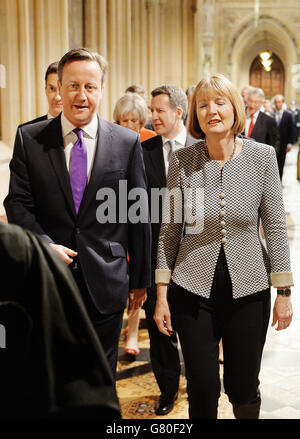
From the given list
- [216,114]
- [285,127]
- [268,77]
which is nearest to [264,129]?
[285,127]

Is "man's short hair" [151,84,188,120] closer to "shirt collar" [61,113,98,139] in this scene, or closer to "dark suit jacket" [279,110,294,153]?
"shirt collar" [61,113,98,139]

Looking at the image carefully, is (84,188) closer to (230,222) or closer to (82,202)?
(82,202)

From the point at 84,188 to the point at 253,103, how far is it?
6441 millimetres

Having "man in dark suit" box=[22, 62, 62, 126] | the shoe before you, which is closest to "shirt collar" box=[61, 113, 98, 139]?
"man in dark suit" box=[22, 62, 62, 126]

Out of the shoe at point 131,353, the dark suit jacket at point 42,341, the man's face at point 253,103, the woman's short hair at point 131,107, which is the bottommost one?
the shoe at point 131,353

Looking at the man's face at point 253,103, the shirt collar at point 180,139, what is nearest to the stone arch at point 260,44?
the man's face at point 253,103

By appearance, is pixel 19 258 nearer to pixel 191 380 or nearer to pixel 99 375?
pixel 99 375

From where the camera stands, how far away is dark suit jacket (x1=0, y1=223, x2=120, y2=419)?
116 cm

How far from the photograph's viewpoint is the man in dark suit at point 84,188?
263cm

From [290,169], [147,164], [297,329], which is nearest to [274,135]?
[297,329]

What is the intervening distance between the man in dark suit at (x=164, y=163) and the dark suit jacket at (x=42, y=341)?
256 cm

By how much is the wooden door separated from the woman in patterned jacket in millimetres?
40661

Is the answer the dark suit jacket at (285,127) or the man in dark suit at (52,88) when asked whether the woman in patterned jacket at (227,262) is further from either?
the dark suit jacket at (285,127)

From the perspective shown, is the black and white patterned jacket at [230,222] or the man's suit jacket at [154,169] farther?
the man's suit jacket at [154,169]
